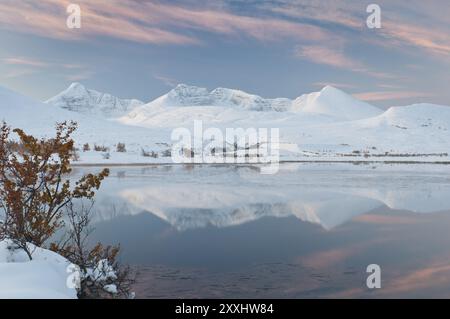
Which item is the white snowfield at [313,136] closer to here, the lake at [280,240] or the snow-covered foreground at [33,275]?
the lake at [280,240]

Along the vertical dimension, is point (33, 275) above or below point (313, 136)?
below

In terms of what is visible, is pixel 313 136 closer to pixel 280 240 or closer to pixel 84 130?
pixel 84 130

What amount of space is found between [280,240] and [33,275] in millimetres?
6108

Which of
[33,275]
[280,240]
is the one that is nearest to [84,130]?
[280,240]

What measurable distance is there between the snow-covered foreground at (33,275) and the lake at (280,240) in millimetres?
1291

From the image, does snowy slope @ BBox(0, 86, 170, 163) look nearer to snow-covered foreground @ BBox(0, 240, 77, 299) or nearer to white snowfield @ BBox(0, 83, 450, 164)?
white snowfield @ BBox(0, 83, 450, 164)

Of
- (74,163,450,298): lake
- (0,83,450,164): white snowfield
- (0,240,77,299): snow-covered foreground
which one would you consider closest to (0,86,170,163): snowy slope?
(0,83,450,164): white snowfield

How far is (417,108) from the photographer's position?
13138 centimetres

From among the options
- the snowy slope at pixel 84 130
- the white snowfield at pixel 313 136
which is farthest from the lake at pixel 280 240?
the white snowfield at pixel 313 136

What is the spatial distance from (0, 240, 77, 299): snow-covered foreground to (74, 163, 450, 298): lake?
1291 mm

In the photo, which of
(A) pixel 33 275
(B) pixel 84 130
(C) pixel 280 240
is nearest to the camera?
(A) pixel 33 275

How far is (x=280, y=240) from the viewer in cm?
1182
